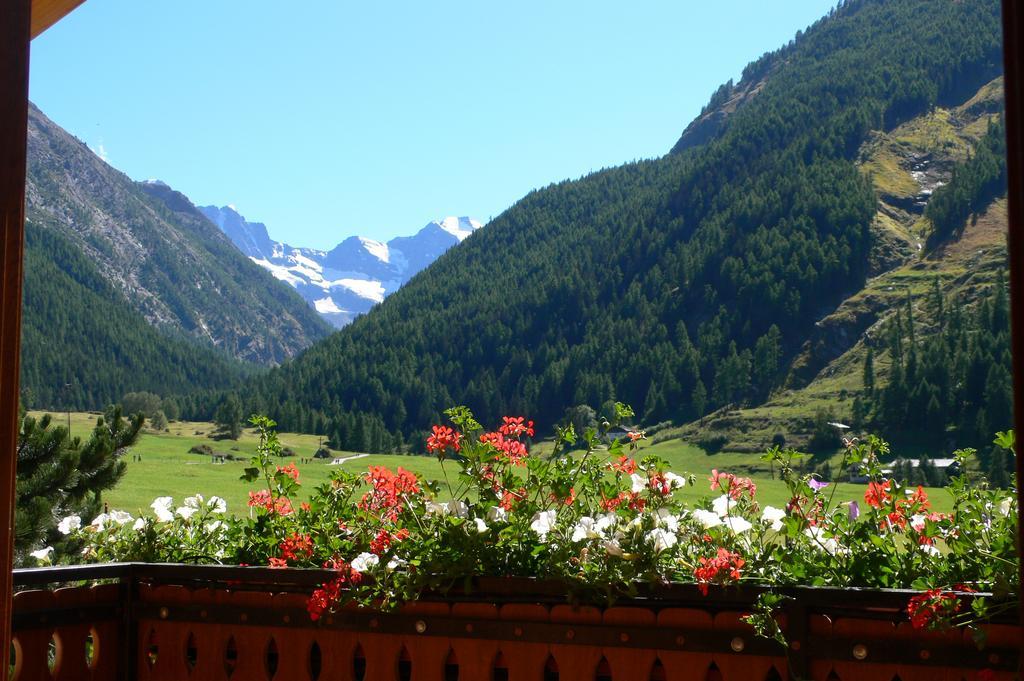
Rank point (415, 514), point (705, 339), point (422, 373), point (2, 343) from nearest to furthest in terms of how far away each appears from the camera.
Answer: point (2, 343), point (415, 514), point (705, 339), point (422, 373)

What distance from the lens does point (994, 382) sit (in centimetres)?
7412

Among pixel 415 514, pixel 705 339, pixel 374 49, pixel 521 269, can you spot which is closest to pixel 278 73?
pixel 374 49

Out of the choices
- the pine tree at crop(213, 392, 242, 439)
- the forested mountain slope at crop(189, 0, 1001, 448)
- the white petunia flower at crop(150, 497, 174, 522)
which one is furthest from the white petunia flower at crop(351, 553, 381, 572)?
the pine tree at crop(213, 392, 242, 439)

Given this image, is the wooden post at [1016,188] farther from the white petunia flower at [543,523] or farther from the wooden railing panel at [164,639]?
the wooden railing panel at [164,639]

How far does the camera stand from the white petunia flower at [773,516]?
2445mm

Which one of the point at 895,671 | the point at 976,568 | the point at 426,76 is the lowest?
the point at 895,671

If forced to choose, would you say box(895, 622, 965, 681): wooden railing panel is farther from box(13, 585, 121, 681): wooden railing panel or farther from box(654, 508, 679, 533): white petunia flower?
box(13, 585, 121, 681): wooden railing panel

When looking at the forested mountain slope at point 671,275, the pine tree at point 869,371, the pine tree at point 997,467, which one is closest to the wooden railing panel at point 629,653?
the pine tree at point 997,467

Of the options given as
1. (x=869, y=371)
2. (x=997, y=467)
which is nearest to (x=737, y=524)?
(x=997, y=467)

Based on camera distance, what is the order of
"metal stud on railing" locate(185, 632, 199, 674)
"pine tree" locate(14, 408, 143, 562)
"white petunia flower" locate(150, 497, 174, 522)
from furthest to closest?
"pine tree" locate(14, 408, 143, 562) < "white petunia flower" locate(150, 497, 174, 522) < "metal stud on railing" locate(185, 632, 199, 674)

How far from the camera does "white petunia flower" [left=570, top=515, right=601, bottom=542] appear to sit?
2.43 meters

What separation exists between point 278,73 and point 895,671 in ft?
634

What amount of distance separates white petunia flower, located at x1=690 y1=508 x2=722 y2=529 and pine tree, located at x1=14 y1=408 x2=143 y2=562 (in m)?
7.31

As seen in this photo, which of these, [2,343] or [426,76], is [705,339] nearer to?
[426,76]
